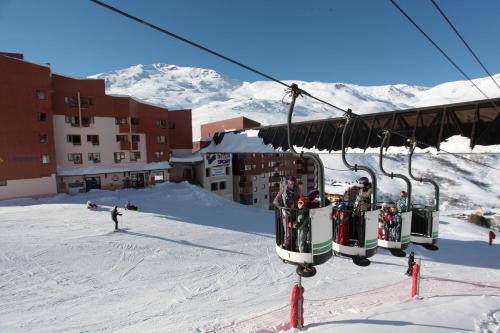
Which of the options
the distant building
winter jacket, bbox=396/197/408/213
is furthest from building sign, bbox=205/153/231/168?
winter jacket, bbox=396/197/408/213

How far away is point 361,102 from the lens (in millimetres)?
194750

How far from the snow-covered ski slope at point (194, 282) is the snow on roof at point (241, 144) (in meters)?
12.5

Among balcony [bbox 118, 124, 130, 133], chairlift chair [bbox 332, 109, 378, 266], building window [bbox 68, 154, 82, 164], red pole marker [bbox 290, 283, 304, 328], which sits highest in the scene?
balcony [bbox 118, 124, 130, 133]

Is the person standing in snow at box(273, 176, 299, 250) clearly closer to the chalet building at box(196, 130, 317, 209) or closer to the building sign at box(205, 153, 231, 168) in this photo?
the chalet building at box(196, 130, 317, 209)

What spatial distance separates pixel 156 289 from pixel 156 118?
86.5ft

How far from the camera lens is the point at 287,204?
19.7ft

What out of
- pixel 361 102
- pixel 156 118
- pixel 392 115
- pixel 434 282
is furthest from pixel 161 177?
pixel 361 102

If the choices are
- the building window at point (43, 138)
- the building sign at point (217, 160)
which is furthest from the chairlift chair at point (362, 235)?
the building sign at point (217, 160)

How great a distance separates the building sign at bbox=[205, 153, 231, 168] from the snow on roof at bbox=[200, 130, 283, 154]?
2.81 feet

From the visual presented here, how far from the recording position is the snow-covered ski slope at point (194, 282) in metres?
8.62

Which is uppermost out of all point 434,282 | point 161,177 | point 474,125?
point 474,125

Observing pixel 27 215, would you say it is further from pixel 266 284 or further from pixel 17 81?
pixel 266 284

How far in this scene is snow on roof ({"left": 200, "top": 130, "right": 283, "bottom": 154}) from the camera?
32469mm

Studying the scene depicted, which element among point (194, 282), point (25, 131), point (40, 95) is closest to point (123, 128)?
point (40, 95)
